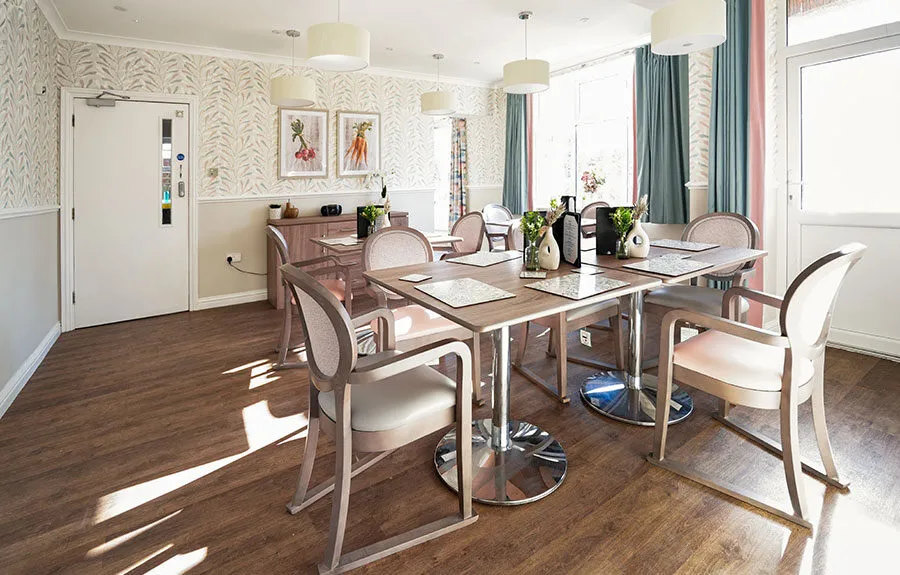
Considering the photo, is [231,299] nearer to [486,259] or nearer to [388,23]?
[388,23]

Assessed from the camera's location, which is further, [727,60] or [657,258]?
[727,60]

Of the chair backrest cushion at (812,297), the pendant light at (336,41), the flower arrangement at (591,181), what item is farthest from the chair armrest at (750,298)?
the flower arrangement at (591,181)

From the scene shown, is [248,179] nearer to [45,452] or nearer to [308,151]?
[308,151]

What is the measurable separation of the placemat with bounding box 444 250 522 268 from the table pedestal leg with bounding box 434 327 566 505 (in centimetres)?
55

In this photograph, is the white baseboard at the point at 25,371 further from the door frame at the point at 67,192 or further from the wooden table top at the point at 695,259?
the wooden table top at the point at 695,259

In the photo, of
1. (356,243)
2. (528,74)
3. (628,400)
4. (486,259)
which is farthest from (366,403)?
(528,74)

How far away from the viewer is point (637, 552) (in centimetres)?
158

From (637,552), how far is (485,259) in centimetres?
149

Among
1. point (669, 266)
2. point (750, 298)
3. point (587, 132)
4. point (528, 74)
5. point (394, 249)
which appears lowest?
point (750, 298)

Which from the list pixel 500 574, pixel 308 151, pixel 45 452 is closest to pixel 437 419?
pixel 500 574

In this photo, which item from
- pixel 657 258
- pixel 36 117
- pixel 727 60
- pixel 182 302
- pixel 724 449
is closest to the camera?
pixel 724 449

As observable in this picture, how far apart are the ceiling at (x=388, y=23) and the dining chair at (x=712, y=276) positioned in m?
1.97

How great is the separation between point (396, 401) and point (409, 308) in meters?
1.11

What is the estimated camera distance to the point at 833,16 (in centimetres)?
341
